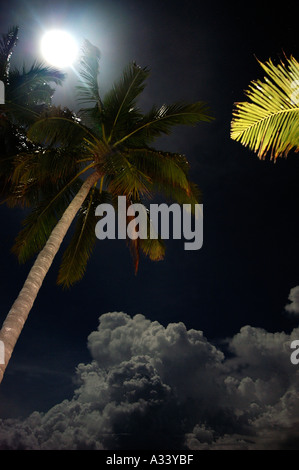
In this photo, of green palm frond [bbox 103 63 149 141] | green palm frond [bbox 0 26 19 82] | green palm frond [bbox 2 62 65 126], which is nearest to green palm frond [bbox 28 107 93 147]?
green palm frond [bbox 103 63 149 141]

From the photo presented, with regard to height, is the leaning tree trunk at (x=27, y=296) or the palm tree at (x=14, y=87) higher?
the palm tree at (x=14, y=87)

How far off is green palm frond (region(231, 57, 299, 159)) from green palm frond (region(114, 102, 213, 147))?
483cm

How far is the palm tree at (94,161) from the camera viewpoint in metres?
8.23

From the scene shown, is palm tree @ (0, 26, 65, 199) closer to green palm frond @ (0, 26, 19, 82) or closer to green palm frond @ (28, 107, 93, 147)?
green palm frond @ (0, 26, 19, 82)

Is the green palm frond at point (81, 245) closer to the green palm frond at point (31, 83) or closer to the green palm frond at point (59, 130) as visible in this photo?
the green palm frond at point (59, 130)

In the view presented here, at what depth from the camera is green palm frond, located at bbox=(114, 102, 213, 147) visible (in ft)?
27.7

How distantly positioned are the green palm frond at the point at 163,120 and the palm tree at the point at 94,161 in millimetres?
24

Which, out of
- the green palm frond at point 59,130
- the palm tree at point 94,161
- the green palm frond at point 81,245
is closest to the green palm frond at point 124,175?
the palm tree at point 94,161

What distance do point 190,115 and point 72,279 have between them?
560 cm

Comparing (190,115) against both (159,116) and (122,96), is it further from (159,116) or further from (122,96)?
(122,96)

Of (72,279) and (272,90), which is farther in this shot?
(72,279)

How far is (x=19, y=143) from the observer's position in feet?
35.2

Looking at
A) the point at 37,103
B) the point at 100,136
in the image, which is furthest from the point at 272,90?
the point at 37,103

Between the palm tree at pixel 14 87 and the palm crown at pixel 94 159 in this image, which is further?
the palm tree at pixel 14 87
